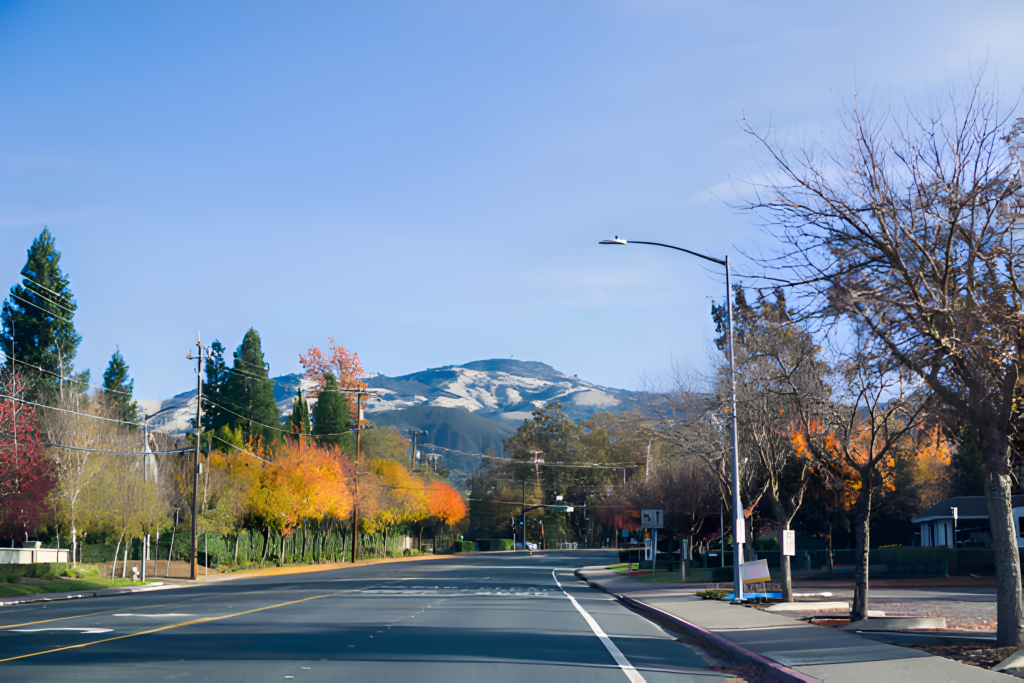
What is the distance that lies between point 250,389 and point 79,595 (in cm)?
6784

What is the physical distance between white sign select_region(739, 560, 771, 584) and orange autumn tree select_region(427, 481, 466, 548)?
73.2 m

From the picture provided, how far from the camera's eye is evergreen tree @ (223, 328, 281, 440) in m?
98.4

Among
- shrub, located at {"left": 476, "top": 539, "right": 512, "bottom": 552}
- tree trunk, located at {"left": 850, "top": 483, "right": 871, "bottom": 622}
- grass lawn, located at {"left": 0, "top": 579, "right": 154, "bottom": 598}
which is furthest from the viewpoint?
shrub, located at {"left": 476, "top": 539, "right": 512, "bottom": 552}

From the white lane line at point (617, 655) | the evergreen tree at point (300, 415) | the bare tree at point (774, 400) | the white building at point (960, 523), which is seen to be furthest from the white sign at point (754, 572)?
the evergreen tree at point (300, 415)

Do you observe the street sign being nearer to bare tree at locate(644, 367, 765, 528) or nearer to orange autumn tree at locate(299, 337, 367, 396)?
bare tree at locate(644, 367, 765, 528)

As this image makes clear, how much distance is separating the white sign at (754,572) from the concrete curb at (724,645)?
102 inches

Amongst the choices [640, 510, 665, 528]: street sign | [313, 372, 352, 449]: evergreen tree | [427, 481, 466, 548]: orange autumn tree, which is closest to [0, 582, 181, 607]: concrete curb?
[640, 510, 665, 528]: street sign

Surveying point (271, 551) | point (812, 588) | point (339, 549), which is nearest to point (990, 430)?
point (812, 588)

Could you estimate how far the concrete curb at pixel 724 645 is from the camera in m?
11.7

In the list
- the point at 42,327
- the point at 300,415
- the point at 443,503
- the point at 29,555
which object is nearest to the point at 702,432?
the point at 29,555

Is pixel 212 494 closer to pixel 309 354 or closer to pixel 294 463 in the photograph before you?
pixel 294 463

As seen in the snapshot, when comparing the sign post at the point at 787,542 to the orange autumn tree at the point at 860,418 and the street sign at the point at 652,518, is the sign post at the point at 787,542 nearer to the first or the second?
the orange autumn tree at the point at 860,418

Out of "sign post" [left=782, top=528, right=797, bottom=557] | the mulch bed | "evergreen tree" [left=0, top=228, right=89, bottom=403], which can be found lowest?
the mulch bed

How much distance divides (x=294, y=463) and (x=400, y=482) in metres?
22.5
